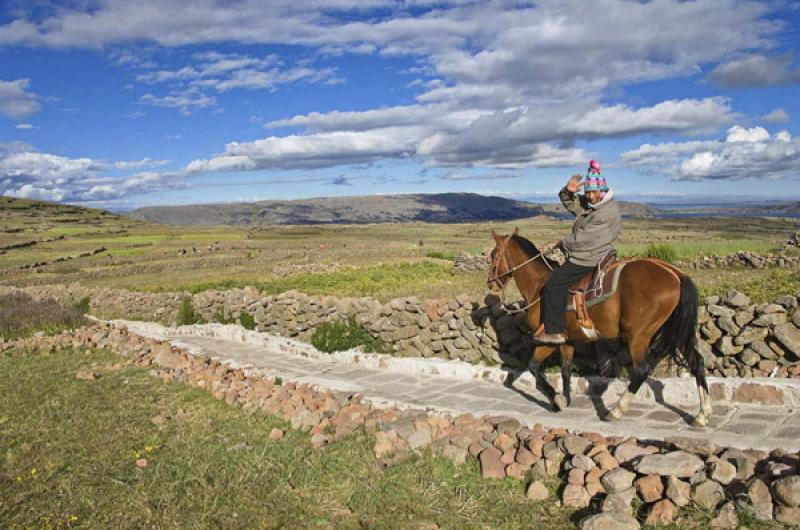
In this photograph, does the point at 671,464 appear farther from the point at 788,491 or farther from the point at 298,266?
the point at 298,266

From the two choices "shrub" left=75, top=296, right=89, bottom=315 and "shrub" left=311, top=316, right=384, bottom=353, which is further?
"shrub" left=75, top=296, right=89, bottom=315

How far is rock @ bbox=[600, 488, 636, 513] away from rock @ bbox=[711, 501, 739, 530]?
66cm

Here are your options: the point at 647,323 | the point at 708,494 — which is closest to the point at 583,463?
the point at 708,494

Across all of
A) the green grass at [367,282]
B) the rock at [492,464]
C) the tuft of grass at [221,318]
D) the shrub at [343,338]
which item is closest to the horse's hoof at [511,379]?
the rock at [492,464]

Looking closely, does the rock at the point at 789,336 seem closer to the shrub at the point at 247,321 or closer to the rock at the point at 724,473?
the rock at the point at 724,473

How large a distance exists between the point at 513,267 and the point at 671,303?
256cm

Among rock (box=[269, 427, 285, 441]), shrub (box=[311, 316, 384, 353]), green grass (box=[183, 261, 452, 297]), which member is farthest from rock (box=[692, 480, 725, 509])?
green grass (box=[183, 261, 452, 297])

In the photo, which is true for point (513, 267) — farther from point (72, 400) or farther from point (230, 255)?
point (230, 255)

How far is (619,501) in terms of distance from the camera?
5027 millimetres

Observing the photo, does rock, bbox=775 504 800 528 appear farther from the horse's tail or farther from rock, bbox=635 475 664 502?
the horse's tail

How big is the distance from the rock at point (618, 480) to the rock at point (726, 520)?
73cm

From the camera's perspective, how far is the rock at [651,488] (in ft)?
16.6

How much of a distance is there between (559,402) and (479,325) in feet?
10.4

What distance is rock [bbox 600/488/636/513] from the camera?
4.97 m
